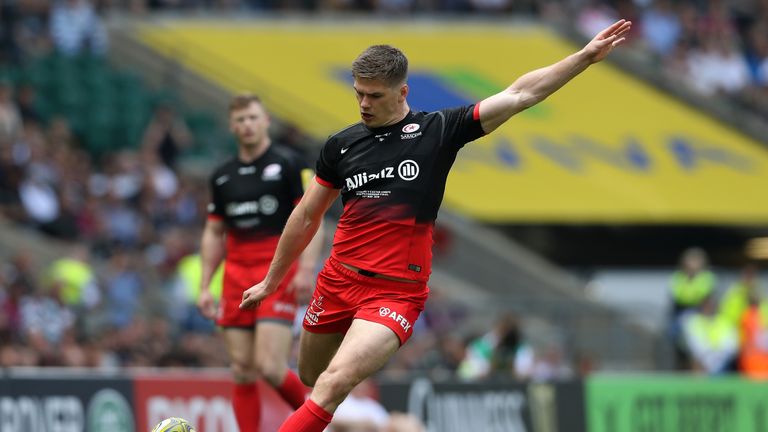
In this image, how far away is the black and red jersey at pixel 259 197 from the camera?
11938 mm

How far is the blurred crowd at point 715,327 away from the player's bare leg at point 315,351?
12.5m

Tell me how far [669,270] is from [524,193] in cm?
454

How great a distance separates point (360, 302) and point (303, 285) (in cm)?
217

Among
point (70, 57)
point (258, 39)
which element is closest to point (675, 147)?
point (258, 39)

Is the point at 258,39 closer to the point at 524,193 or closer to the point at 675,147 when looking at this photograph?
the point at 524,193

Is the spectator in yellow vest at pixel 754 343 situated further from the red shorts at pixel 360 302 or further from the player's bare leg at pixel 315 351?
the red shorts at pixel 360 302

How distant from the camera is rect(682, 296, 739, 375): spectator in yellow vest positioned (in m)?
22.0

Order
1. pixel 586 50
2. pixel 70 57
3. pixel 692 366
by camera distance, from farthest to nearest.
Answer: pixel 70 57 < pixel 692 366 < pixel 586 50

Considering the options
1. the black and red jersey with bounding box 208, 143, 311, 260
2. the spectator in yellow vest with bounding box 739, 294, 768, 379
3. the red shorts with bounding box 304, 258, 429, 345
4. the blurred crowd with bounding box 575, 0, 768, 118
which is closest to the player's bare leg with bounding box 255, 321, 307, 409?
the black and red jersey with bounding box 208, 143, 311, 260

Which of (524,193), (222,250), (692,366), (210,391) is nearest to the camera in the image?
(222,250)

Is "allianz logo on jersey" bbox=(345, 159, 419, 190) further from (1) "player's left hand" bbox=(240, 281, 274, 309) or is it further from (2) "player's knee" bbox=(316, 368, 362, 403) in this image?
(2) "player's knee" bbox=(316, 368, 362, 403)

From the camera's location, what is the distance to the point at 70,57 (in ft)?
83.0

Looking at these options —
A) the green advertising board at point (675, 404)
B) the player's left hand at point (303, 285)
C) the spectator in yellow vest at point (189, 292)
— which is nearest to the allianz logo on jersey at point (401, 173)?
the player's left hand at point (303, 285)

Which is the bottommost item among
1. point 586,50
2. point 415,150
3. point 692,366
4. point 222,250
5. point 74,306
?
point 692,366
